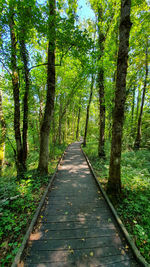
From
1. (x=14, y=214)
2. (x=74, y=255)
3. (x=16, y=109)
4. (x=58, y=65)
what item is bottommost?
(x=74, y=255)

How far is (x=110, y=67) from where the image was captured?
6.62 meters

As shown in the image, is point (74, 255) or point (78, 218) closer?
point (74, 255)

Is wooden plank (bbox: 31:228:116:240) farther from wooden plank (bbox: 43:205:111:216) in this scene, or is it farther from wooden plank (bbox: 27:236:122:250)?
wooden plank (bbox: 43:205:111:216)

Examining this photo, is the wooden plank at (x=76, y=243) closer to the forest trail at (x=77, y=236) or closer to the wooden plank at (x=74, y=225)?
the forest trail at (x=77, y=236)

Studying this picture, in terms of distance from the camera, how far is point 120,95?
3246 millimetres

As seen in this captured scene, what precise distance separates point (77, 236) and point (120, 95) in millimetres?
3989

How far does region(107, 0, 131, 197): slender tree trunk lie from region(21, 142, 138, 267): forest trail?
89cm

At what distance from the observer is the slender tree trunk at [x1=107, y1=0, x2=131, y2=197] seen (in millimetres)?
3049

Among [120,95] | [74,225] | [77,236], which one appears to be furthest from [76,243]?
[120,95]

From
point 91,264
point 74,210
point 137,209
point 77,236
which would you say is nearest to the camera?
point 91,264

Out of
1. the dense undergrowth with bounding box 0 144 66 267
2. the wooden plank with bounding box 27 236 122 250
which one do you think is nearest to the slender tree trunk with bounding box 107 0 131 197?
the wooden plank with bounding box 27 236 122 250

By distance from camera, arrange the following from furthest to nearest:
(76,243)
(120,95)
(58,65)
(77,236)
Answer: (58,65) < (120,95) < (77,236) < (76,243)

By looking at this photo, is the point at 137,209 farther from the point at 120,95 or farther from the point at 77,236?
the point at 120,95

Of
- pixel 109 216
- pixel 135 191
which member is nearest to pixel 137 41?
pixel 135 191
